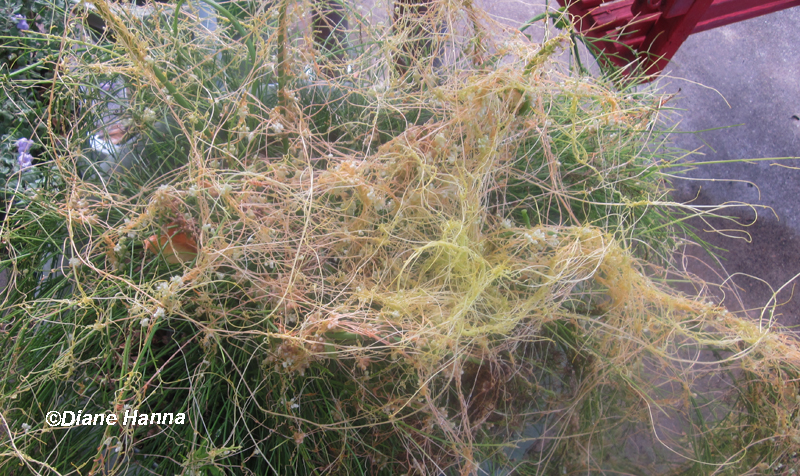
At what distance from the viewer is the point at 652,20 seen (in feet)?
3.10

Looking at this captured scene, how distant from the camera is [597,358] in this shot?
25.5 inches

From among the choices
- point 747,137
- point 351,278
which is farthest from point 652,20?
point 351,278

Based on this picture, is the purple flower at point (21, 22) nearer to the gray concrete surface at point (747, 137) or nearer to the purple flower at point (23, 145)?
the purple flower at point (23, 145)

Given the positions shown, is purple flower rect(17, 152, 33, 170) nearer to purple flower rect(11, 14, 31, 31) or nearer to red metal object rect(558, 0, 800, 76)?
purple flower rect(11, 14, 31, 31)

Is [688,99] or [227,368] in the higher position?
[227,368]

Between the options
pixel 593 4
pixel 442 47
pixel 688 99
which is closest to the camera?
pixel 442 47

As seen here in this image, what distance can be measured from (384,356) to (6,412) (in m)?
0.46

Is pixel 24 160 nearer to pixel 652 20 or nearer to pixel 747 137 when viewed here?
pixel 652 20

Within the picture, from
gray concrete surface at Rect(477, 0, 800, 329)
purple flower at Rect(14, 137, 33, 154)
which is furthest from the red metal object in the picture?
purple flower at Rect(14, 137, 33, 154)

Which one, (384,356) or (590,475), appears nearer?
(384,356)

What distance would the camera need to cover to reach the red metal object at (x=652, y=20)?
880 mm

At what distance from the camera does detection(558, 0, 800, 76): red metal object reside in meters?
0.88

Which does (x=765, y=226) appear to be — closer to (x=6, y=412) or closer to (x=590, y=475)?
(x=590, y=475)

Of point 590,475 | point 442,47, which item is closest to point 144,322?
point 442,47
